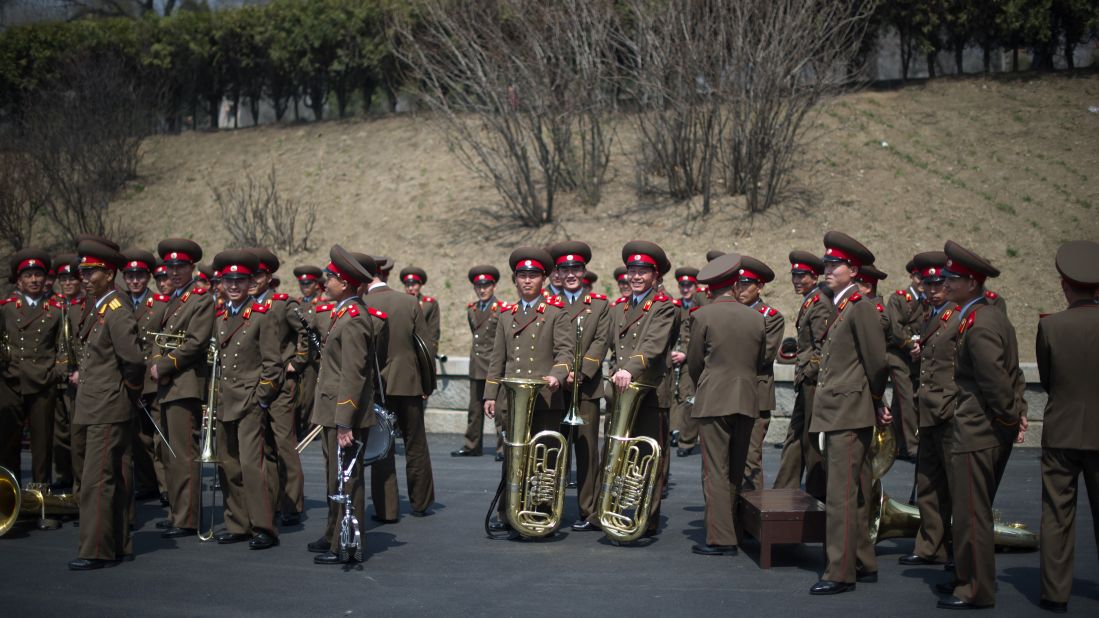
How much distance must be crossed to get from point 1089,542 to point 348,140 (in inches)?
848

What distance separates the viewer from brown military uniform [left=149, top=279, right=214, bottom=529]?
8.44 metres

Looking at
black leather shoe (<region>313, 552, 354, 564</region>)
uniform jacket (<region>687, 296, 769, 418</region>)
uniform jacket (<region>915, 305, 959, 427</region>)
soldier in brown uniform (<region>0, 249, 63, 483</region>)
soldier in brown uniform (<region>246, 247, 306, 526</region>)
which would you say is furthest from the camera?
soldier in brown uniform (<region>0, 249, 63, 483</region>)

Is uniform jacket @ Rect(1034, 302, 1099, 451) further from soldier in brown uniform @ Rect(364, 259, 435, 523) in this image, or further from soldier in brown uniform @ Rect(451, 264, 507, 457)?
soldier in brown uniform @ Rect(451, 264, 507, 457)

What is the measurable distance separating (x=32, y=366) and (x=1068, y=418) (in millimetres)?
8909

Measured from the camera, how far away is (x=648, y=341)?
8.45 meters

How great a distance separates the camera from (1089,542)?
8336mm

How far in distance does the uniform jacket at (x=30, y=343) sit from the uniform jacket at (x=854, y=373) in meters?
7.29

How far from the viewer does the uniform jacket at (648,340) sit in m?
8.36

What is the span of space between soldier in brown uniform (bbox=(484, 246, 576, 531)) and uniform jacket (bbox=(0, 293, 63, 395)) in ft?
14.8

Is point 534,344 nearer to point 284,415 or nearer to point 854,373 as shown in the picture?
point 284,415

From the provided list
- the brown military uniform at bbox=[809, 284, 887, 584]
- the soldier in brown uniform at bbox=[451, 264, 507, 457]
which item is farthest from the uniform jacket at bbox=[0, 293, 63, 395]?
the brown military uniform at bbox=[809, 284, 887, 584]

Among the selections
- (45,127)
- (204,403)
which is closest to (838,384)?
(204,403)

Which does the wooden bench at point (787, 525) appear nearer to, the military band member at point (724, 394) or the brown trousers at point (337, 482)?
the military band member at point (724, 394)

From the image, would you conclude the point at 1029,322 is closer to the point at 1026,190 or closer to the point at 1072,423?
the point at 1026,190
